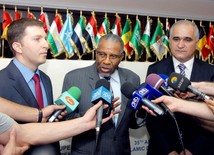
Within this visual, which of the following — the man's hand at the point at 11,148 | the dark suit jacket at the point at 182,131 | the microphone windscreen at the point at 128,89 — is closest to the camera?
the man's hand at the point at 11,148

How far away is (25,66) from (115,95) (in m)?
0.70

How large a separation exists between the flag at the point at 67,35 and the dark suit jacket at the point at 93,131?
1.48 m

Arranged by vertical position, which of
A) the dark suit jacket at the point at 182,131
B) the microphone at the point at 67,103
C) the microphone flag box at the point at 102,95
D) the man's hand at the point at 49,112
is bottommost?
the dark suit jacket at the point at 182,131

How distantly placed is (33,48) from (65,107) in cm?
63

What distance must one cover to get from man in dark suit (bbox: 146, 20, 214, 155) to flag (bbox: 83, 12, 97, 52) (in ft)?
5.11

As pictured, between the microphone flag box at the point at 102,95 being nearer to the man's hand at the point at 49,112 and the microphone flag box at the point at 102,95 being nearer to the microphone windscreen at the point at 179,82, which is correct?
the man's hand at the point at 49,112

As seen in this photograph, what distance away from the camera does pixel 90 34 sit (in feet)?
11.8

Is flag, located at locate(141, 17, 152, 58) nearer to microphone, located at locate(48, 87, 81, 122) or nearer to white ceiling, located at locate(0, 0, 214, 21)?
white ceiling, located at locate(0, 0, 214, 21)

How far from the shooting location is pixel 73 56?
3.82 m

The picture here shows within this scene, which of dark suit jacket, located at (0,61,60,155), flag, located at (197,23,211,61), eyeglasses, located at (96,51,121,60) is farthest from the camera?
flag, located at (197,23,211,61)

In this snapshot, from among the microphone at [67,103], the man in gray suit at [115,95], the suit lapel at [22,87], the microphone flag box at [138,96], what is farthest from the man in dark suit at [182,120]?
the suit lapel at [22,87]

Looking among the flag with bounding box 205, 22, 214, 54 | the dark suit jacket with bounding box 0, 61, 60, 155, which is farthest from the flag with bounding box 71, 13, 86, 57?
the flag with bounding box 205, 22, 214, 54

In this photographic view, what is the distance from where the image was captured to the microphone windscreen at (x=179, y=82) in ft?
4.30

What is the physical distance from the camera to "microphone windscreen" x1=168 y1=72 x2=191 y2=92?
4.30 feet
